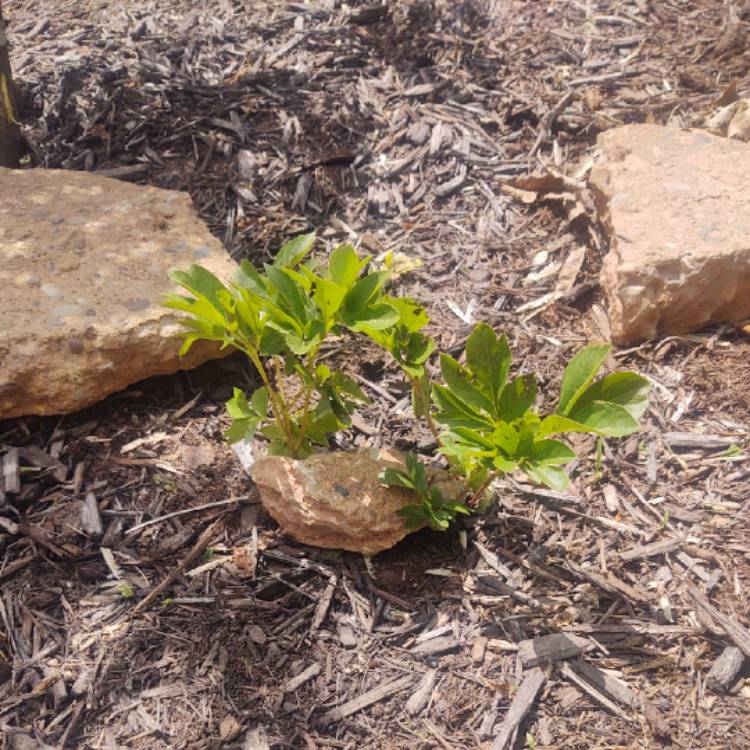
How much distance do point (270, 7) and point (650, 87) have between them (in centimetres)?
204

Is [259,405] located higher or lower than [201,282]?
lower

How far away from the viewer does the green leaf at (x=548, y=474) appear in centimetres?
196

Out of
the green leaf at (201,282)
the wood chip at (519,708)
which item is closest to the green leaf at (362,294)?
the green leaf at (201,282)

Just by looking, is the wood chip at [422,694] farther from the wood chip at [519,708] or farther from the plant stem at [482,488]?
the plant stem at [482,488]

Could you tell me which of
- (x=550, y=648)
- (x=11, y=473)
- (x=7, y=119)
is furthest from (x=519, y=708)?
(x=7, y=119)

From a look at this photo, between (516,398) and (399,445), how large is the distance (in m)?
0.68

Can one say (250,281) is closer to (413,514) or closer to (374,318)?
(374,318)

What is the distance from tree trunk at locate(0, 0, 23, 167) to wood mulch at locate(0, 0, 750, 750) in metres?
0.14

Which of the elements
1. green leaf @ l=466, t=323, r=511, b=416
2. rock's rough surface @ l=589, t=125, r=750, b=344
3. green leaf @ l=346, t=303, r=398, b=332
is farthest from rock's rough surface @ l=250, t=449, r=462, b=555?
rock's rough surface @ l=589, t=125, r=750, b=344

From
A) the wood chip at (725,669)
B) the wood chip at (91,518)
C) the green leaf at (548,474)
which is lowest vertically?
the wood chip at (91,518)

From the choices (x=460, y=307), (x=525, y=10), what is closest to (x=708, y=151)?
(x=460, y=307)

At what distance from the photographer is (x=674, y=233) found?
2.99 meters

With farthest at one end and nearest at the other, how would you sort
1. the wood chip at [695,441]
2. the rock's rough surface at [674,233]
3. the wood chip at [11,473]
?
the rock's rough surface at [674,233] → the wood chip at [695,441] → the wood chip at [11,473]

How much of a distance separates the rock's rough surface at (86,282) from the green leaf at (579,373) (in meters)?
1.32
